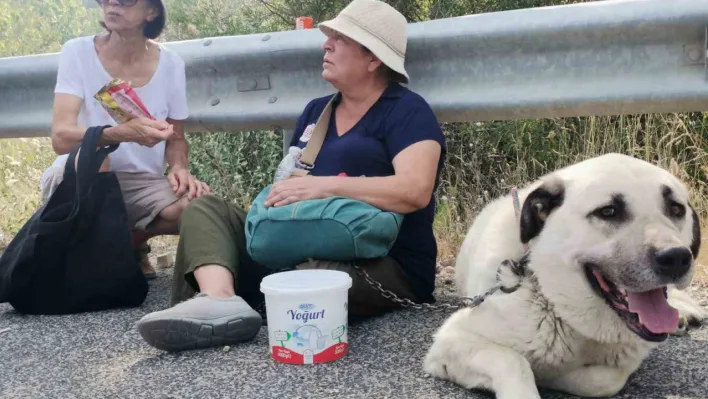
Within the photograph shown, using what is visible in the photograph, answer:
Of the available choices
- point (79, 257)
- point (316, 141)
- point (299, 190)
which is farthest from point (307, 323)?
point (79, 257)

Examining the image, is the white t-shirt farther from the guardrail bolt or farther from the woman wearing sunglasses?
the guardrail bolt

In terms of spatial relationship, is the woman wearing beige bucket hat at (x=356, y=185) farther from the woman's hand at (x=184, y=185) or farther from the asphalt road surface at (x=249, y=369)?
the woman's hand at (x=184, y=185)

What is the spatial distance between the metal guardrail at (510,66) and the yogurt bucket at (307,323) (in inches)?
55.3

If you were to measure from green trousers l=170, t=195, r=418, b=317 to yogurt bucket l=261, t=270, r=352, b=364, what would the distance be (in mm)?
364

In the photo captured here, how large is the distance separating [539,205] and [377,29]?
54.4 inches

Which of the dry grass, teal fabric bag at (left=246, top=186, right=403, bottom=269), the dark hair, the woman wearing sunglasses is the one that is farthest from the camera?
the dry grass

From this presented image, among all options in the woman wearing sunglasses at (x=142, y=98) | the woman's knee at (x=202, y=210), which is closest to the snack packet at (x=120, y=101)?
the woman wearing sunglasses at (x=142, y=98)

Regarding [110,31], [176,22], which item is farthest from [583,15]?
[176,22]

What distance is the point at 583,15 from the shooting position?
337cm

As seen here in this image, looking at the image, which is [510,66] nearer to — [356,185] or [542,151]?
[356,185]

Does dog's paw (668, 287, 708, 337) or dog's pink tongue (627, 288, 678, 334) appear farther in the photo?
dog's paw (668, 287, 708, 337)

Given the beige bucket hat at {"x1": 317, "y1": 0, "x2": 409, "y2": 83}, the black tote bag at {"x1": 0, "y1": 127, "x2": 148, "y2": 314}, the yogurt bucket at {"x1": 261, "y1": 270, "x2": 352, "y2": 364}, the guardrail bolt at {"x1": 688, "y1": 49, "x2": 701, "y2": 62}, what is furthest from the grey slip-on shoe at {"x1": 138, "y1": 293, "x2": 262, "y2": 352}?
the guardrail bolt at {"x1": 688, "y1": 49, "x2": 701, "y2": 62}

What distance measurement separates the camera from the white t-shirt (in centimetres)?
398

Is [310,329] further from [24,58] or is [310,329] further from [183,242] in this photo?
[24,58]
